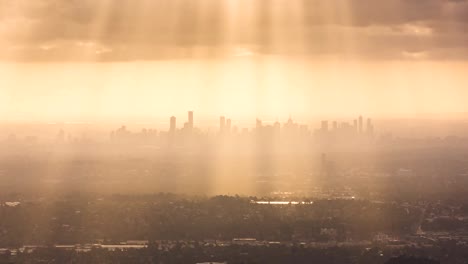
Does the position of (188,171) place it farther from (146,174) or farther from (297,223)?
(297,223)

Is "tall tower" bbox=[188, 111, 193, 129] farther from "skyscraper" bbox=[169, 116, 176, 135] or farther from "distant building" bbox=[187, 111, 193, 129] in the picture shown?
"skyscraper" bbox=[169, 116, 176, 135]

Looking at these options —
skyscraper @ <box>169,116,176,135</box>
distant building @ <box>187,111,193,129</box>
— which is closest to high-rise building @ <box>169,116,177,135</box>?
skyscraper @ <box>169,116,176,135</box>

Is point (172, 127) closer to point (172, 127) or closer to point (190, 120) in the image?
point (172, 127)

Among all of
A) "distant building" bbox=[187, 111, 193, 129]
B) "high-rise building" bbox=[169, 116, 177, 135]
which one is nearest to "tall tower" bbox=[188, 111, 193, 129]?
"distant building" bbox=[187, 111, 193, 129]

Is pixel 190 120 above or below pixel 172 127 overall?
above

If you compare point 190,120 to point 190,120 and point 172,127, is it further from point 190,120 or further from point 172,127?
point 172,127

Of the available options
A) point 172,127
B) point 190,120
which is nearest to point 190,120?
point 190,120

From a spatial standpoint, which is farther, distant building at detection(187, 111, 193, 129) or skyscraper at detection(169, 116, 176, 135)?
distant building at detection(187, 111, 193, 129)

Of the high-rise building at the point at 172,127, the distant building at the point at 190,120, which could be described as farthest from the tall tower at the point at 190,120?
the high-rise building at the point at 172,127

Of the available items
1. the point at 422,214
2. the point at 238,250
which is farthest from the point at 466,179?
the point at 238,250

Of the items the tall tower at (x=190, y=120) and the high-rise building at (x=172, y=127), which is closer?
the high-rise building at (x=172, y=127)

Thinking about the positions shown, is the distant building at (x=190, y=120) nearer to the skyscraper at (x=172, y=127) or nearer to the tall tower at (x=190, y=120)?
the tall tower at (x=190, y=120)
